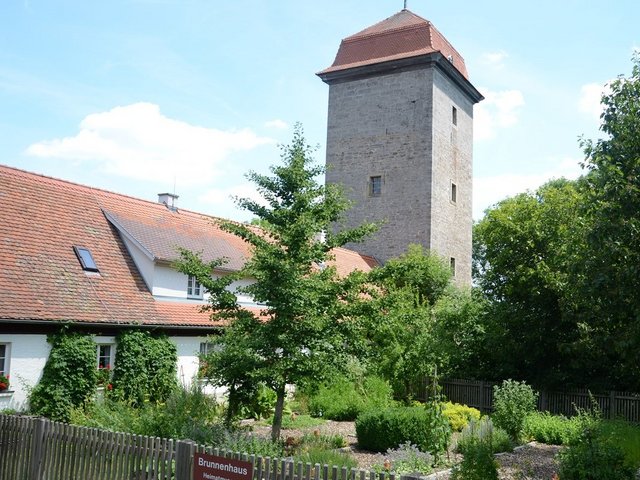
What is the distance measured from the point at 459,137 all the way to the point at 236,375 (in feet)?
84.3

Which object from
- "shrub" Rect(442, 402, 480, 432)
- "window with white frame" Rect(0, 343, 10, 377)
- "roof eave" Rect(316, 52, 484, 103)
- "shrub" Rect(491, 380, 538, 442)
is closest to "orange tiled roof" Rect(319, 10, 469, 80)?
"roof eave" Rect(316, 52, 484, 103)

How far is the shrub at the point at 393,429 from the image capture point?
13820 mm

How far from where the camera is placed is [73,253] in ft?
59.7

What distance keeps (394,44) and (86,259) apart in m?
21.4

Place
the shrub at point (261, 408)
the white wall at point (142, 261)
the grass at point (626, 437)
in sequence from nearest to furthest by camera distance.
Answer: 1. the grass at point (626, 437)
2. the shrub at point (261, 408)
3. the white wall at point (142, 261)

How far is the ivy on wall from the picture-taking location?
55.9ft

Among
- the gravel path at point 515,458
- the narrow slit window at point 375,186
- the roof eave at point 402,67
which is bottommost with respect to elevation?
the gravel path at point 515,458

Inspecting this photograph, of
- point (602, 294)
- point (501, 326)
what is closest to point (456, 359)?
point (501, 326)

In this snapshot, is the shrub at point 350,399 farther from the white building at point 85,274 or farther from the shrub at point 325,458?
Result: the shrub at point 325,458

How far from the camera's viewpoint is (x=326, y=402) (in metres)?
19.3

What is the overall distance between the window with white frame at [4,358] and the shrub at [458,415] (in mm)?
10533

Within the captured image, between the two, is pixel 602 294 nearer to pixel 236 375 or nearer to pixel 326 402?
pixel 236 375

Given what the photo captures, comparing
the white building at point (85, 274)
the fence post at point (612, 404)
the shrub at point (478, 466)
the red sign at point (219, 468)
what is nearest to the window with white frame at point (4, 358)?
the white building at point (85, 274)

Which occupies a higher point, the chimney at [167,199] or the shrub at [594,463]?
the chimney at [167,199]
